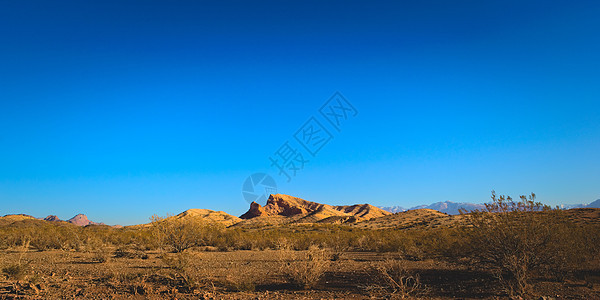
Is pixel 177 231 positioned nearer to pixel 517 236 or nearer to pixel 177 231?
pixel 177 231

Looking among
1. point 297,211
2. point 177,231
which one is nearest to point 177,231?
point 177,231

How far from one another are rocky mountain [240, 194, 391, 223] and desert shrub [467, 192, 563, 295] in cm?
6883

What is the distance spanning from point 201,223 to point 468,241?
16027mm

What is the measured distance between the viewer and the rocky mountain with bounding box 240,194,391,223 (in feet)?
278

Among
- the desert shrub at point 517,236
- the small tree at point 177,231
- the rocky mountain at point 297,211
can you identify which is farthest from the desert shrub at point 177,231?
the rocky mountain at point 297,211

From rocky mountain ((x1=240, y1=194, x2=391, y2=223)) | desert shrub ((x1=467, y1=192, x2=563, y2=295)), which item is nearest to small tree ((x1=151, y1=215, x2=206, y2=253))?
desert shrub ((x1=467, y1=192, x2=563, y2=295))

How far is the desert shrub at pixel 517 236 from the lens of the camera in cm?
1000

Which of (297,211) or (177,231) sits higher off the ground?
(297,211)

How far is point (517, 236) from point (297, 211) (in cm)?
8648

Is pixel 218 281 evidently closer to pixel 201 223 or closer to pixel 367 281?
pixel 367 281

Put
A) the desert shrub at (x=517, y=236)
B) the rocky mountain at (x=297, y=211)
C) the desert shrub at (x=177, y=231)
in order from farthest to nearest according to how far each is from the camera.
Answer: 1. the rocky mountain at (x=297, y=211)
2. the desert shrub at (x=177, y=231)
3. the desert shrub at (x=517, y=236)

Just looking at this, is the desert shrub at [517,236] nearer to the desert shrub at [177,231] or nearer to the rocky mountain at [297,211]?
the desert shrub at [177,231]

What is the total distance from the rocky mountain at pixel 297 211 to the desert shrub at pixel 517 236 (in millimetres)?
68827

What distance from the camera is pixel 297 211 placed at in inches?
3733
